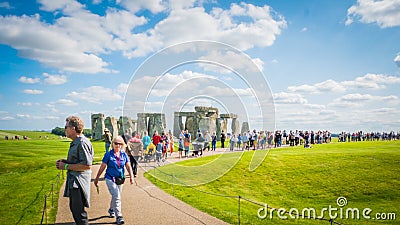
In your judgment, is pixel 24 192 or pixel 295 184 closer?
pixel 24 192

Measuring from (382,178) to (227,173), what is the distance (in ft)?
24.5

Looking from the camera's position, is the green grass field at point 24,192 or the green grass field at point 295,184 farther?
the green grass field at point 295,184

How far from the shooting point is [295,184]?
1461cm

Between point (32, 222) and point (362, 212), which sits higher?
point (32, 222)

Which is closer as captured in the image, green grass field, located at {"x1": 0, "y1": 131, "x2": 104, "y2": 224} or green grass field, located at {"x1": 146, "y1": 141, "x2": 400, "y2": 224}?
green grass field, located at {"x1": 0, "y1": 131, "x2": 104, "y2": 224}

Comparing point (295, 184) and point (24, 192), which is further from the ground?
point (24, 192)

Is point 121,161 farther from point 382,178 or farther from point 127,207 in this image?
point 382,178

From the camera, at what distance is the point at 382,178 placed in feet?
47.8

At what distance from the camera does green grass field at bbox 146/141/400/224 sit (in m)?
10.8

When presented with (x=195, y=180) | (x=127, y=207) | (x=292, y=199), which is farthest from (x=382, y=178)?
(x=127, y=207)

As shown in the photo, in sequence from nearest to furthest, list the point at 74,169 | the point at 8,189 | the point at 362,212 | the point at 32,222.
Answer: the point at 74,169, the point at 32,222, the point at 362,212, the point at 8,189

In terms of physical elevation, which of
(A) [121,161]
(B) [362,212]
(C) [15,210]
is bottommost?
(B) [362,212]

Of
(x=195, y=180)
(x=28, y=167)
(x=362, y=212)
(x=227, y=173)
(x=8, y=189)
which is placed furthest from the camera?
(x=28, y=167)

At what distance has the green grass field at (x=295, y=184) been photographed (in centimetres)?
1083
